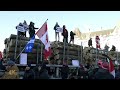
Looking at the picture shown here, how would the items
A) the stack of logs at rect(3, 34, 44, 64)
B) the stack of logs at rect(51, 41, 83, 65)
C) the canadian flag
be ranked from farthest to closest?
the stack of logs at rect(51, 41, 83, 65) < the stack of logs at rect(3, 34, 44, 64) < the canadian flag

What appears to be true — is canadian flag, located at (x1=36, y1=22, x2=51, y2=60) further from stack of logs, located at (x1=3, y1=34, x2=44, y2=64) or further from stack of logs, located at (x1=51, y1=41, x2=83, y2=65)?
stack of logs, located at (x1=51, y1=41, x2=83, y2=65)

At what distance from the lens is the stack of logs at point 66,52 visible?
404 inches

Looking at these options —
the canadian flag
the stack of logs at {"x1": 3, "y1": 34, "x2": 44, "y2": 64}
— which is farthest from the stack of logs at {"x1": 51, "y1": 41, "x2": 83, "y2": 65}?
the canadian flag

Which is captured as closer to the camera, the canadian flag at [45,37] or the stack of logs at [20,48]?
the canadian flag at [45,37]

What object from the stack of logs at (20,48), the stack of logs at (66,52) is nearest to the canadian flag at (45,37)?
the stack of logs at (20,48)

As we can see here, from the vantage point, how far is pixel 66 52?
35.2ft

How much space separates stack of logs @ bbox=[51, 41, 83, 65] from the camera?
10.3m

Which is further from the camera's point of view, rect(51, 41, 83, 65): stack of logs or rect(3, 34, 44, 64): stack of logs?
rect(51, 41, 83, 65): stack of logs

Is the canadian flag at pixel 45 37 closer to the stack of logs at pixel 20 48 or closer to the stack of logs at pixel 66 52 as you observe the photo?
the stack of logs at pixel 20 48

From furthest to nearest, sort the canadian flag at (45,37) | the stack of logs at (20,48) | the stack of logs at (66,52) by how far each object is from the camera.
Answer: the stack of logs at (66,52) → the stack of logs at (20,48) → the canadian flag at (45,37)
